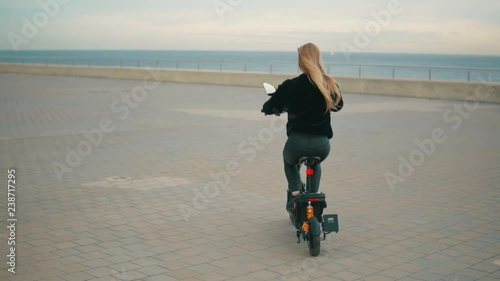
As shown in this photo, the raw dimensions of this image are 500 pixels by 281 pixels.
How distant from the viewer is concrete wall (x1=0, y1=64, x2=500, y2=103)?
21542 millimetres

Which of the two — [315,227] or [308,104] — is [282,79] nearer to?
[308,104]

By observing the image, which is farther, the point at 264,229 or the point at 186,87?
the point at 186,87

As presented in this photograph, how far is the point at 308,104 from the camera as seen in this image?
5926 mm

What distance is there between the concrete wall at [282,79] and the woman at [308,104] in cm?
1636

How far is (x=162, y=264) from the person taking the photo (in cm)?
566

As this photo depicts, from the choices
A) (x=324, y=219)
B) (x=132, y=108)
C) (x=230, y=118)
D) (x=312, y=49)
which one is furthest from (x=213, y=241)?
(x=132, y=108)

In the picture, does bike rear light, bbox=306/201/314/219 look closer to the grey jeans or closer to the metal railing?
the grey jeans

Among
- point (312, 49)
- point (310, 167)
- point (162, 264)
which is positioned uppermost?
point (312, 49)

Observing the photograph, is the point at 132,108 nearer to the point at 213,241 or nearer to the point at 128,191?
the point at 128,191

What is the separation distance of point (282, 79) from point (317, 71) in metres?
22.3

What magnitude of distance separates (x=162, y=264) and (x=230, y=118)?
11.6 meters

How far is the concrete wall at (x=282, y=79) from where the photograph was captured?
2154 centimetres

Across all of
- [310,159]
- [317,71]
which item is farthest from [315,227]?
[317,71]

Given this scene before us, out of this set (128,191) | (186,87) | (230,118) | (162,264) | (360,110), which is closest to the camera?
(162,264)
